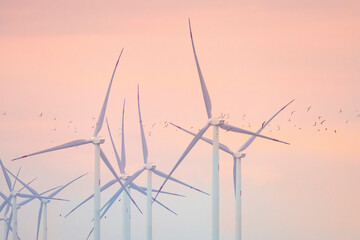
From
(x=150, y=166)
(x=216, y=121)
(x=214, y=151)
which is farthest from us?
(x=150, y=166)

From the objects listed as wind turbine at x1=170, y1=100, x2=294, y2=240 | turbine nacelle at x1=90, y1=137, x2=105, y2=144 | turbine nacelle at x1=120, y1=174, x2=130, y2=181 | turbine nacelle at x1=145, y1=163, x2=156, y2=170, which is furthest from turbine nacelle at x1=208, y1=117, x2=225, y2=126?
turbine nacelle at x1=120, y1=174, x2=130, y2=181

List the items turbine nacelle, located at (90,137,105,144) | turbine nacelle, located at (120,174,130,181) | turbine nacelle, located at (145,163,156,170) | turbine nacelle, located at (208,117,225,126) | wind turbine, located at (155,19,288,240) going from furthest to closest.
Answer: turbine nacelle, located at (120,174,130,181), turbine nacelle, located at (145,163,156,170), turbine nacelle, located at (90,137,105,144), turbine nacelle, located at (208,117,225,126), wind turbine, located at (155,19,288,240)

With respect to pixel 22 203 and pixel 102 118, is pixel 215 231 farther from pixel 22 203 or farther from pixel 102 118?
A: pixel 22 203

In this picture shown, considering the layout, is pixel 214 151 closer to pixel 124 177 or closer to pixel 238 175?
pixel 238 175

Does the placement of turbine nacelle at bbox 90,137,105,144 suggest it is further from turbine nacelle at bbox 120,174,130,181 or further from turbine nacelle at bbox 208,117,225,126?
turbine nacelle at bbox 208,117,225,126

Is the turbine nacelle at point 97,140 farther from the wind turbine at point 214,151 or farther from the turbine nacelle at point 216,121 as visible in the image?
the turbine nacelle at point 216,121

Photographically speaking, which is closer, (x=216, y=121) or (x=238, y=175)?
(x=216, y=121)

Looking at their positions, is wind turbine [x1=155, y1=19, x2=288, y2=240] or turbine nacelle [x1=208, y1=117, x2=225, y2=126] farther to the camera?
turbine nacelle [x1=208, y1=117, x2=225, y2=126]

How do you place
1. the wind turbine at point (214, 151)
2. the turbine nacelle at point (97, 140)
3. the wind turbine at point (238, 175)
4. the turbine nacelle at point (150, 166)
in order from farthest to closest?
the turbine nacelle at point (150, 166) < the turbine nacelle at point (97, 140) < the wind turbine at point (238, 175) < the wind turbine at point (214, 151)

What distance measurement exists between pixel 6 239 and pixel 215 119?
38.3 meters

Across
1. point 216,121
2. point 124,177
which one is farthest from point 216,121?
point 124,177

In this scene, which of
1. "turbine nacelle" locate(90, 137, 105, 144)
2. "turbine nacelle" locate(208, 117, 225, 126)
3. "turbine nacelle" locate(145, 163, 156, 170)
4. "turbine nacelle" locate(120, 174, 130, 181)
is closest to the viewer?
"turbine nacelle" locate(208, 117, 225, 126)

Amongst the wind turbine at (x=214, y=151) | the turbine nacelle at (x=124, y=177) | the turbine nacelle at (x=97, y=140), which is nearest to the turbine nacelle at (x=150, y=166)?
the turbine nacelle at (x=124, y=177)

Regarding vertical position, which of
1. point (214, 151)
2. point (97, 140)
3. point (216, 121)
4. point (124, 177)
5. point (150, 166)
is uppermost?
point (124, 177)
